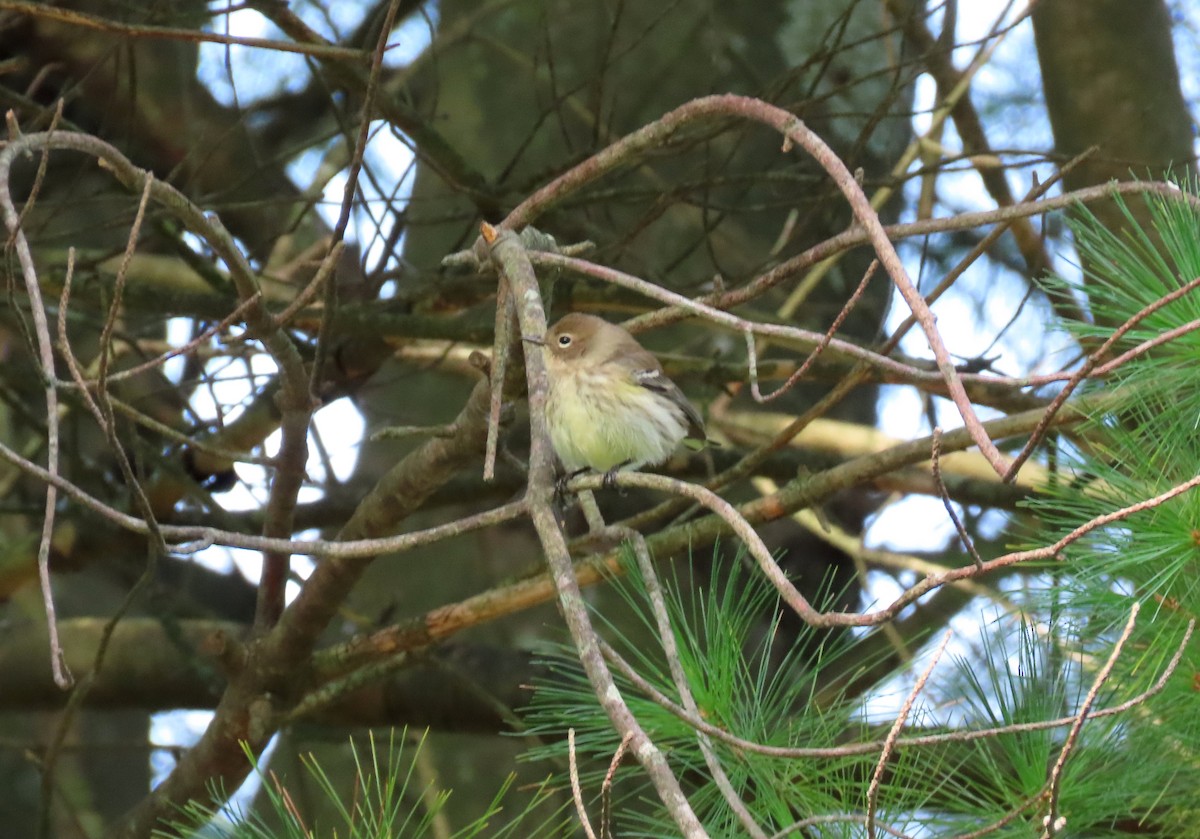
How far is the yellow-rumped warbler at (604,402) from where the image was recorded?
154 inches

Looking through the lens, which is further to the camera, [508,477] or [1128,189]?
[508,477]

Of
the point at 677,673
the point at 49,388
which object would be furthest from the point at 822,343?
the point at 49,388

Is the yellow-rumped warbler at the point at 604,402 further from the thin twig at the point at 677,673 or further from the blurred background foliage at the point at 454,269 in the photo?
the thin twig at the point at 677,673

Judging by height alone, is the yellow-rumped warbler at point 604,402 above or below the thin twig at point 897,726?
above

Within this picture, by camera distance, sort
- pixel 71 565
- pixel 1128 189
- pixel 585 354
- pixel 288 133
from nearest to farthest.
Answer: pixel 1128 189, pixel 585 354, pixel 71 565, pixel 288 133

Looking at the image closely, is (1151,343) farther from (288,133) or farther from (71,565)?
(288,133)

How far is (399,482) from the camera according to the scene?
3.22 metres

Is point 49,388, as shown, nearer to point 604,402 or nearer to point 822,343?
point 822,343

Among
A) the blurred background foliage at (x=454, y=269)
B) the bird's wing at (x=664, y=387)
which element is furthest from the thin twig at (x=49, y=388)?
the bird's wing at (x=664, y=387)

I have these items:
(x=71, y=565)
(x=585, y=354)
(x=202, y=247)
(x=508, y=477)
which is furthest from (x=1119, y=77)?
(x=71, y=565)

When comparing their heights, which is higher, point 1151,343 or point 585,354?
point 585,354

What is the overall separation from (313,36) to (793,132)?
1819mm

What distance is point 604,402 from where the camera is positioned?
3.92 meters

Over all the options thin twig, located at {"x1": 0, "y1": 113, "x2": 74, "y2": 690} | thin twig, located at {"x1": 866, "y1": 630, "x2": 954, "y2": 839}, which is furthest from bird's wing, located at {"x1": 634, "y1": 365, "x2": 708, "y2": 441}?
thin twig, located at {"x1": 866, "y1": 630, "x2": 954, "y2": 839}
